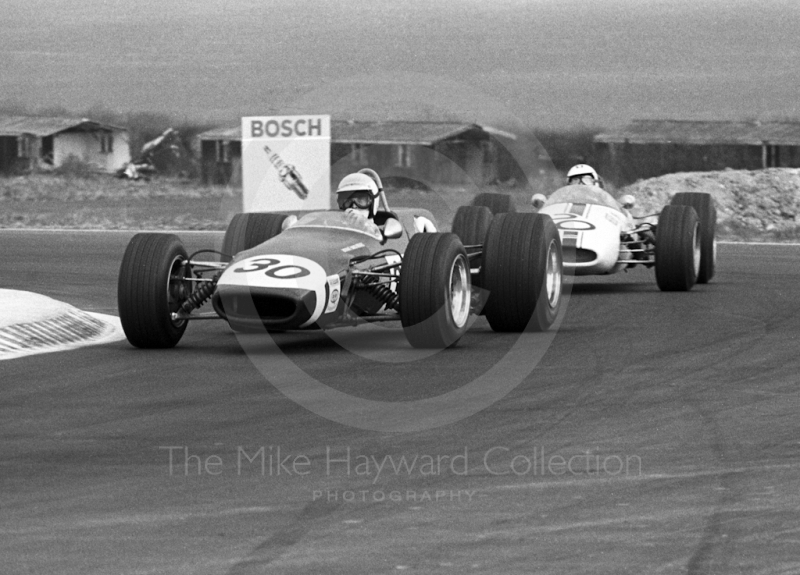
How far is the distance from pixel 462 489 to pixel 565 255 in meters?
11.5

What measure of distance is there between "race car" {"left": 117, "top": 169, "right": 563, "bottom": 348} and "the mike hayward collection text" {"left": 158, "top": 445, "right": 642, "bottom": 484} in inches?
153

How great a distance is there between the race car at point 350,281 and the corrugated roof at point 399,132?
48.4 meters

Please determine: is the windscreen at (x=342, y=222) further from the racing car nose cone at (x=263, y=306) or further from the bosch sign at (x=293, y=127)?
the bosch sign at (x=293, y=127)

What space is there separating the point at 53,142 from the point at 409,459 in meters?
66.2

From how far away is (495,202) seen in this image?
1928 centimetres

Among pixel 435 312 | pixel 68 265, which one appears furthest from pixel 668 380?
pixel 68 265

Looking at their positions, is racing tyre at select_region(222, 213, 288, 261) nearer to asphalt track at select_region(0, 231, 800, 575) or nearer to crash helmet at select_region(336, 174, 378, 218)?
crash helmet at select_region(336, 174, 378, 218)

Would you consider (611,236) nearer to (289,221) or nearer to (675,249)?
(675,249)

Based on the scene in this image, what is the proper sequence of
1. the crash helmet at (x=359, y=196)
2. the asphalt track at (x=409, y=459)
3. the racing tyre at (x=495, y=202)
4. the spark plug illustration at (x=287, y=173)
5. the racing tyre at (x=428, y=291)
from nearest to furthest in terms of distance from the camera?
the asphalt track at (x=409, y=459) → the racing tyre at (x=428, y=291) → the crash helmet at (x=359, y=196) → the racing tyre at (x=495, y=202) → the spark plug illustration at (x=287, y=173)

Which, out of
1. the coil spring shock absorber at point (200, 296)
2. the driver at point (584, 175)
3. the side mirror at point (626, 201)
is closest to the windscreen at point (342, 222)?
the coil spring shock absorber at point (200, 296)

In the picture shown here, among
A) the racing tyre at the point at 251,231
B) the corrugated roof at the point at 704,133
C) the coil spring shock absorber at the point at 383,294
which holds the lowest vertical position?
the coil spring shock absorber at the point at 383,294

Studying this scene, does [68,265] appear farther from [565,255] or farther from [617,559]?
[617,559]

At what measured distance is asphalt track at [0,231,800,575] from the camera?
600cm

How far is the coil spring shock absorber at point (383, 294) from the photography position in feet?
42.5
